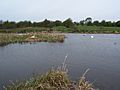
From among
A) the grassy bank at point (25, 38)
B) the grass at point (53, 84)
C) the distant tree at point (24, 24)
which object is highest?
the grass at point (53, 84)

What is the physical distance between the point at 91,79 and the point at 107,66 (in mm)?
5016

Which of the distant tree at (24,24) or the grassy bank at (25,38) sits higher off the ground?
the distant tree at (24,24)

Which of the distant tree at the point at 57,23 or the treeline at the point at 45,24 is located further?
the distant tree at the point at 57,23

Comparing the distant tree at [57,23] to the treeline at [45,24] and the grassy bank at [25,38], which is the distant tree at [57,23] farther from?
the grassy bank at [25,38]

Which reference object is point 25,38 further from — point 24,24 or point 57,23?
point 57,23

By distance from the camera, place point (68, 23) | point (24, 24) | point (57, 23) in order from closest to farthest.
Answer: point (24, 24)
point (68, 23)
point (57, 23)

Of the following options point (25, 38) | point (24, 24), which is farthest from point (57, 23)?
point (25, 38)

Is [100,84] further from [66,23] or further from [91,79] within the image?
[66,23]

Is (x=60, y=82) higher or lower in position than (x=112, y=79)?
higher

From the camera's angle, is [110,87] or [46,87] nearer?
[46,87]

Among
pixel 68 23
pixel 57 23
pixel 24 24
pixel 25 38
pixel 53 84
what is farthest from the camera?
pixel 57 23

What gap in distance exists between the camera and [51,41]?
1741 inches

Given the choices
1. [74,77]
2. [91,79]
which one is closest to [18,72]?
[74,77]

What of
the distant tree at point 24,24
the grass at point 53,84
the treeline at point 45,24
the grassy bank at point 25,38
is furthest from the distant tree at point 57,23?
the grass at point 53,84
